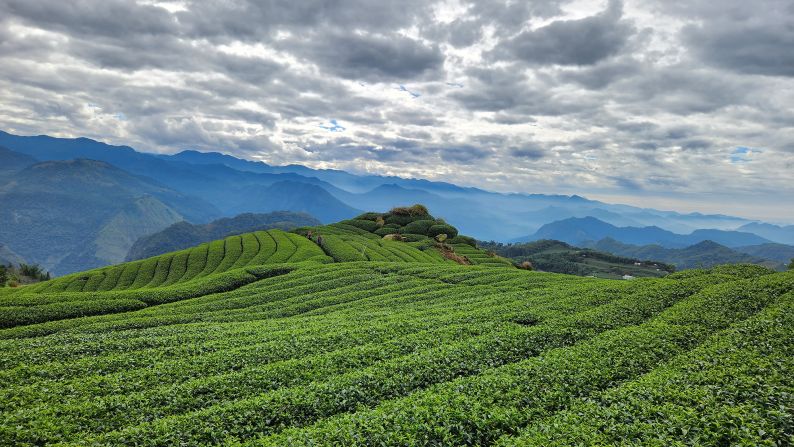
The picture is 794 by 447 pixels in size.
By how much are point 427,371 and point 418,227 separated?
115 m

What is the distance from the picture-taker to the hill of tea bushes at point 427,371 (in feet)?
43.0

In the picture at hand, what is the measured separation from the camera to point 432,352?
67.8 feet

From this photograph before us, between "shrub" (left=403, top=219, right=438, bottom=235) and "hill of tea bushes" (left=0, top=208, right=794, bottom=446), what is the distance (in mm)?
93434

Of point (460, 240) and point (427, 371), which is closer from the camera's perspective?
point (427, 371)

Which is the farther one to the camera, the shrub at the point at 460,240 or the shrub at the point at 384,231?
the shrub at the point at 384,231

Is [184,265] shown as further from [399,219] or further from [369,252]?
[399,219]

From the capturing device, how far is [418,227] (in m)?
134

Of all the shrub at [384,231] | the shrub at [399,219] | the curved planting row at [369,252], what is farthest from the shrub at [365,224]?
the curved planting row at [369,252]

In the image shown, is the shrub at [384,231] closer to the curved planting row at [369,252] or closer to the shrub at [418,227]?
the shrub at [418,227]

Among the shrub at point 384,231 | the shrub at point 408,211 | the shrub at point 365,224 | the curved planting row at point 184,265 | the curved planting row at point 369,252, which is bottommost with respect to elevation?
the curved planting row at point 184,265

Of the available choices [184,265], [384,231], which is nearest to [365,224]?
[384,231]

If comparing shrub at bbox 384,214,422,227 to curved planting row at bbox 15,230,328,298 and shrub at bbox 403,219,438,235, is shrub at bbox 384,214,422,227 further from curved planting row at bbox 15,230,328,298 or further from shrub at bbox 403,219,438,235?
curved planting row at bbox 15,230,328,298

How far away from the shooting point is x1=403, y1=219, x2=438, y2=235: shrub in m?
132

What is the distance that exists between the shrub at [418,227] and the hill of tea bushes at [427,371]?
93.4 meters
